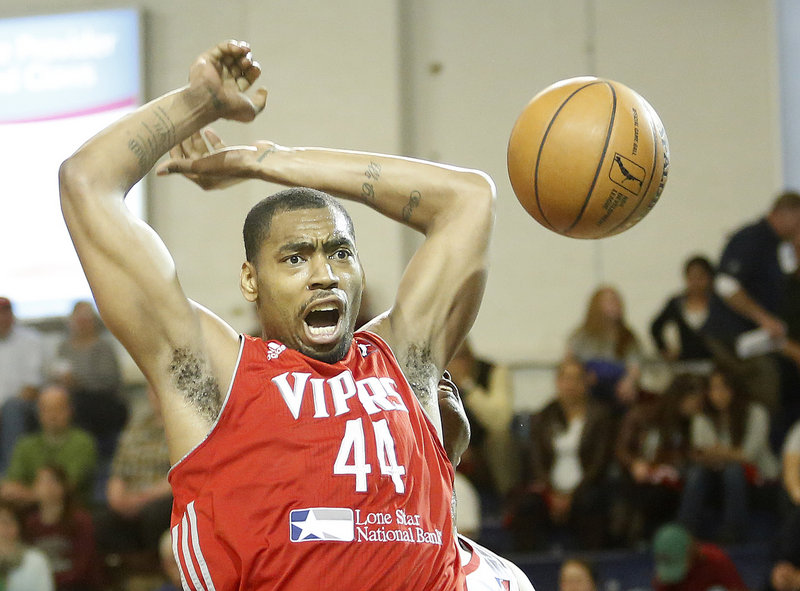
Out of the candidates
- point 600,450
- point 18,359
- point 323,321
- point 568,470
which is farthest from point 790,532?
point 18,359

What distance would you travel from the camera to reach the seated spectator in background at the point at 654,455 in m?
6.32

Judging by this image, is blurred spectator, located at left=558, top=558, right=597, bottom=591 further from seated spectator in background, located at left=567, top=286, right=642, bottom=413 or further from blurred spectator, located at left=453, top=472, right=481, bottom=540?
seated spectator in background, located at left=567, top=286, right=642, bottom=413

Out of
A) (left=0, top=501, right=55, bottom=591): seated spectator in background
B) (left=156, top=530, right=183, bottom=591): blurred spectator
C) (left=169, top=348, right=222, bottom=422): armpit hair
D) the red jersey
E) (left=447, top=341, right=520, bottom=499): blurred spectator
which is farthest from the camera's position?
(left=447, top=341, right=520, bottom=499): blurred spectator

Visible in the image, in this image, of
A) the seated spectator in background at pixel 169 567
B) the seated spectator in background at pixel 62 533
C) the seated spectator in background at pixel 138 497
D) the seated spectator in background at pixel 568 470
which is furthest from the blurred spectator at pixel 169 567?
the seated spectator in background at pixel 568 470

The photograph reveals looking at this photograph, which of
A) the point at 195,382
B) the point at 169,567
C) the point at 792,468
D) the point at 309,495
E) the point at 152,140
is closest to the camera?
A: the point at 309,495

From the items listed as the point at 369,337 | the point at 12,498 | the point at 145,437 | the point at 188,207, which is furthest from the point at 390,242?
the point at 369,337

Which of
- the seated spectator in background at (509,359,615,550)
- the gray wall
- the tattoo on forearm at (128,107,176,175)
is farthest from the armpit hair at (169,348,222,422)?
the gray wall

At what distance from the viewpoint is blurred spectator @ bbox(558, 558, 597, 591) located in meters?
5.63

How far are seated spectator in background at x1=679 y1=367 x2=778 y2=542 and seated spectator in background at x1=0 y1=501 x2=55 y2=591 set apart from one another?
3587mm

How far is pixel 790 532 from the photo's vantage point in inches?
229

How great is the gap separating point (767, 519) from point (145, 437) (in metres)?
3.68

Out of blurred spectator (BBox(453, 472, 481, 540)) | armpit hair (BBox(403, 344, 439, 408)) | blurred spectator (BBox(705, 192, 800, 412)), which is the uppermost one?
armpit hair (BBox(403, 344, 439, 408))

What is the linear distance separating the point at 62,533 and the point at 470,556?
4.34 m

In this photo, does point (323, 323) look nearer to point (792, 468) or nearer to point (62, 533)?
point (792, 468)
